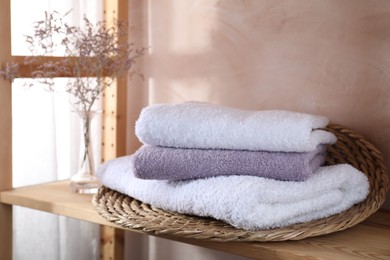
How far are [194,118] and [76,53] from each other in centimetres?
40

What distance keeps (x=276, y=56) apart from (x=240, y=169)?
1.20 feet

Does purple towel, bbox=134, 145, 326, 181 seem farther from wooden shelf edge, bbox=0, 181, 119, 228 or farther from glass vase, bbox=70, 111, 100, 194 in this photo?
glass vase, bbox=70, 111, 100, 194

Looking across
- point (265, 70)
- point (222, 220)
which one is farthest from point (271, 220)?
point (265, 70)

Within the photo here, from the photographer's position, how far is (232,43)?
1.32 metres

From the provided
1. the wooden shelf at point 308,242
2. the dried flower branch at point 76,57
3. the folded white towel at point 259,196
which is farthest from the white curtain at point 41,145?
the folded white towel at point 259,196

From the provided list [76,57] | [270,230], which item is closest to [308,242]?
[270,230]

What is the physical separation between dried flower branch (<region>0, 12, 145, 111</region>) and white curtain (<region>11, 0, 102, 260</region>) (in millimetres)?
29

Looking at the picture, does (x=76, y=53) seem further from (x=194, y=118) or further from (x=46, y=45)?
(x=194, y=118)

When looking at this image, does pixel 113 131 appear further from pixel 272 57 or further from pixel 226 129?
pixel 226 129

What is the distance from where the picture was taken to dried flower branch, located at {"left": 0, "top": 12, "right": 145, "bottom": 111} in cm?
123

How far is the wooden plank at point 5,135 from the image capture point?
1.19 metres

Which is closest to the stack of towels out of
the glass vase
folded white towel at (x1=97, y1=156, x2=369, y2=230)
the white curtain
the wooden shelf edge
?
folded white towel at (x1=97, y1=156, x2=369, y2=230)

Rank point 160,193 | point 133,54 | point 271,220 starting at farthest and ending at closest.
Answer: point 133,54 < point 160,193 < point 271,220

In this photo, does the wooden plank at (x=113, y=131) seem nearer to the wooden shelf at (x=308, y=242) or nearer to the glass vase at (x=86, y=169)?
the glass vase at (x=86, y=169)
